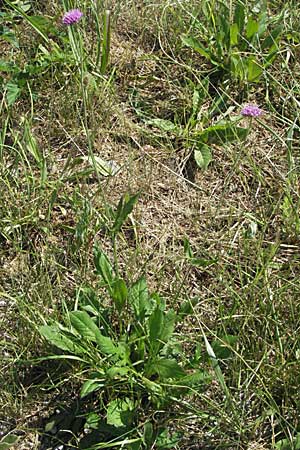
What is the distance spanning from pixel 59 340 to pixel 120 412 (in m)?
0.21

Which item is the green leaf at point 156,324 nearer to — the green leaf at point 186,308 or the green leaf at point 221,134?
the green leaf at point 186,308

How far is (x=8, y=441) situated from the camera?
175 cm

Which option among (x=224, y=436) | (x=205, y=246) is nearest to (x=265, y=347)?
(x=224, y=436)

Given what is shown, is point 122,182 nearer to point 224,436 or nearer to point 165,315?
point 165,315

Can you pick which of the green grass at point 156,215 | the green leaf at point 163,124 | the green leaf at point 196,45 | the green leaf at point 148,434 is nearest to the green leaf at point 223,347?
the green grass at point 156,215

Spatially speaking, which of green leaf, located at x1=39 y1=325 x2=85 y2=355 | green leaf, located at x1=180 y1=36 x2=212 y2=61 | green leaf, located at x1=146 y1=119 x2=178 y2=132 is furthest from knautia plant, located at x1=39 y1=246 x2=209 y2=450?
green leaf, located at x1=180 y1=36 x2=212 y2=61

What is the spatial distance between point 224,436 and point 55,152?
98 centimetres

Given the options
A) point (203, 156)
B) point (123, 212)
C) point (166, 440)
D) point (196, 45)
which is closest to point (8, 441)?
point (166, 440)

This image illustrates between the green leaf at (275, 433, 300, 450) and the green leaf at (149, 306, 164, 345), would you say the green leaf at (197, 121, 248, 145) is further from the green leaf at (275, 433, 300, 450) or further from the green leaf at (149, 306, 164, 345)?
the green leaf at (275, 433, 300, 450)

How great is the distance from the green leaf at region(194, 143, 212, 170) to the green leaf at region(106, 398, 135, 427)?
0.76 metres

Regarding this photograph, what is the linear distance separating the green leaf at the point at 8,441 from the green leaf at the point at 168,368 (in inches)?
13.9

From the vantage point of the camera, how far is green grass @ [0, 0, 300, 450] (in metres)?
1.77

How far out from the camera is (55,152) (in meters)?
2.29

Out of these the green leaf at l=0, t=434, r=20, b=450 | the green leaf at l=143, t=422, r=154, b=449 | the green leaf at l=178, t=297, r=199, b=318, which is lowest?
the green leaf at l=0, t=434, r=20, b=450
